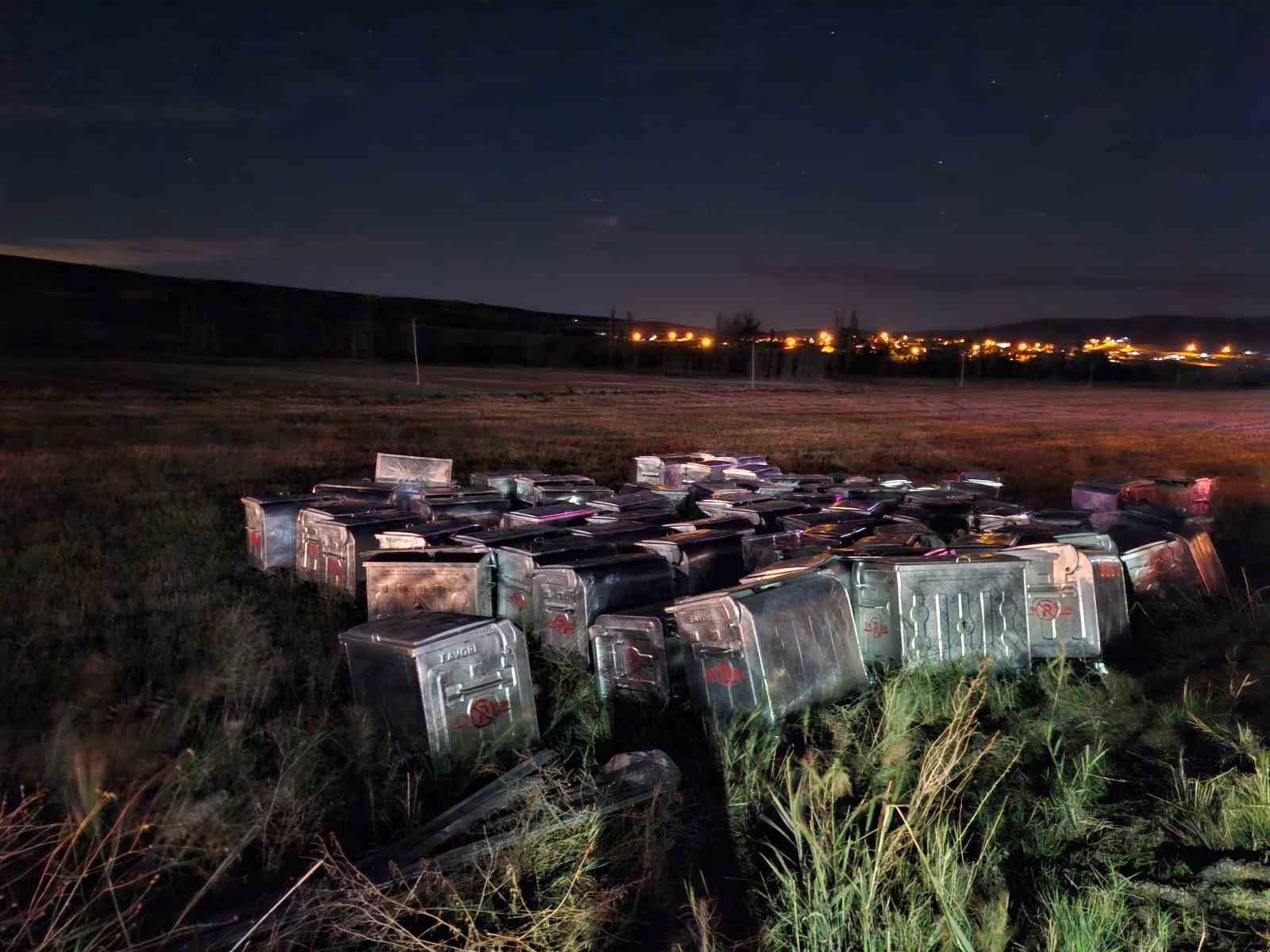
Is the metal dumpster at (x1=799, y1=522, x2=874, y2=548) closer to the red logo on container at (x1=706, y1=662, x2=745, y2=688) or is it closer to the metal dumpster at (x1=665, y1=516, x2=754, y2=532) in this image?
the metal dumpster at (x1=665, y1=516, x2=754, y2=532)

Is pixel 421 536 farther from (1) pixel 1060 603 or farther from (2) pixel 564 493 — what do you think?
(1) pixel 1060 603

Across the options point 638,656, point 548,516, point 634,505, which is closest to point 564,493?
point 634,505

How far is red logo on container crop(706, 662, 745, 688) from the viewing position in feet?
14.4

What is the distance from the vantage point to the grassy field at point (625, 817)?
2848 mm

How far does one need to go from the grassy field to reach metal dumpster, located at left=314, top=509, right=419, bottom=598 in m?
0.23

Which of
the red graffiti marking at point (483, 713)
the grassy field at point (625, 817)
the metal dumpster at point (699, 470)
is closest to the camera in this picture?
the grassy field at point (625, 817)

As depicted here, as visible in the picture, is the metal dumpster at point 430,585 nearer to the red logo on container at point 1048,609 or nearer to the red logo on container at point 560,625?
→ the red logo on container at point 560,625

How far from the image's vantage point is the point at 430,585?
5898mm

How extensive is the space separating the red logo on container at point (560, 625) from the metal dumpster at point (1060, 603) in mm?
2938

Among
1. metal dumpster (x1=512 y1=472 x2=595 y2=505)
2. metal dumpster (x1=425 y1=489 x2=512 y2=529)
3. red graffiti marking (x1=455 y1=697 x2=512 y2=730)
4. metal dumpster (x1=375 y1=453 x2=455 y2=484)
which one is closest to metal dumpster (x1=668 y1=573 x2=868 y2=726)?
red graffiti marking (x1=455 y1=697 x2=512 y2=730)

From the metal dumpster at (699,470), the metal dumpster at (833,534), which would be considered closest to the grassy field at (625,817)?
the metal dumpster at (833,534)

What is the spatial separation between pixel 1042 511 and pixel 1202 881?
544 centimetres

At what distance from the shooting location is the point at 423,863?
10.2 ft

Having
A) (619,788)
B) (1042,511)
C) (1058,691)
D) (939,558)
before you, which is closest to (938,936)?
(619,788)
